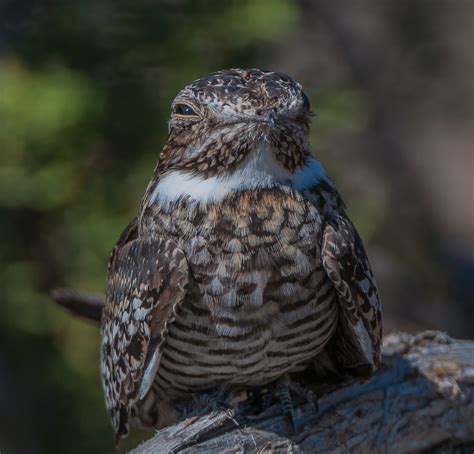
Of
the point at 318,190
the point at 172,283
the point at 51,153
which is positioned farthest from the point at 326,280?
the point at 51,153

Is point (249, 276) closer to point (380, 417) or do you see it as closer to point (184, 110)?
point (184, 110)

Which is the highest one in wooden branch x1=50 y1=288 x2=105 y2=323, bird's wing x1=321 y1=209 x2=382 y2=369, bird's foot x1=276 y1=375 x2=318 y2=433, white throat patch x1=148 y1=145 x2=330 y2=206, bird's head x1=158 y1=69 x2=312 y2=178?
bird's head x1=158 y1=69 x2=312 y2=178

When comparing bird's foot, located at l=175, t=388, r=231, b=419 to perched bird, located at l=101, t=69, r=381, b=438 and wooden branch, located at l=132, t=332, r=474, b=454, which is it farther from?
perched bird, located at l=101, t=69, r=381, b=438

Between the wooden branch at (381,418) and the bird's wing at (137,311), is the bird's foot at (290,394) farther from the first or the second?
the bird's wing at (137,311)

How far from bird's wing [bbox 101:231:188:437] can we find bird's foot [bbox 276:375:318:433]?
51 centimetres

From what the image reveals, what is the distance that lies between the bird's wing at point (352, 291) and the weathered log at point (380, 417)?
22cm

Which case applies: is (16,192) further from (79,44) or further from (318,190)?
(318,190)

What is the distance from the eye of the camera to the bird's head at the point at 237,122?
275 centimetres

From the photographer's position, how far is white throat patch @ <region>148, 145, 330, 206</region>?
2.89 metres

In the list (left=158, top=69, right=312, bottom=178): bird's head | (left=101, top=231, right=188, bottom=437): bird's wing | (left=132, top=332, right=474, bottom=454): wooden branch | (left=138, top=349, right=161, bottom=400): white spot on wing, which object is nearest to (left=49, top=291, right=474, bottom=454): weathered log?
(left=132, top=332, right=474, bottom=454): wooden branch

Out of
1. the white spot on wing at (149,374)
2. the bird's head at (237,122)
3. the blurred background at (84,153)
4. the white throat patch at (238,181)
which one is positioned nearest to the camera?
the bird's head at (237,122)

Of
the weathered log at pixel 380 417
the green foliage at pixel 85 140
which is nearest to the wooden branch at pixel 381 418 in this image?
the weathered log at pixel 380 417

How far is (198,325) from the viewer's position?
2957 millimetres

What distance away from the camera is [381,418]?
11.2 feet
